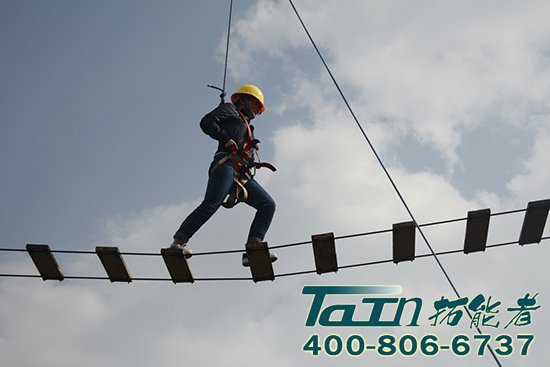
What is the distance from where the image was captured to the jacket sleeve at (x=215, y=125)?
6478 millimetres

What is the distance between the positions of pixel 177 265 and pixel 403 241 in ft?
7.75

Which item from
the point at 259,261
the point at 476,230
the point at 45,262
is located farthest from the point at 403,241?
the point at 45,262

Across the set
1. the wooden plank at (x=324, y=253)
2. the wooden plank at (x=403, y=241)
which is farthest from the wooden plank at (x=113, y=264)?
the wooden plank at (x=403, y=241)

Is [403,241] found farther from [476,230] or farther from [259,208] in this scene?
[259,208]

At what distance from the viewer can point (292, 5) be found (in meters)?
7.92

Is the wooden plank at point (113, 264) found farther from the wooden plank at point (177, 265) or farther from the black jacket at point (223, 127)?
the black jacket at point (223, 127)

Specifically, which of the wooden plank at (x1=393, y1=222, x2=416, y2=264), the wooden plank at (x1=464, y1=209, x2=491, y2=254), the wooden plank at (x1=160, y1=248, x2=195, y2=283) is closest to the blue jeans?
the wooden plank at (x1=160, y1=248, x2=195, y2=283)

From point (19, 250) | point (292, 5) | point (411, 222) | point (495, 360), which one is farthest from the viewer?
point (292, 5)

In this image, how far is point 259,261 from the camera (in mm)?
6250

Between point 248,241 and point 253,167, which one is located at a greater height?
point 253,167

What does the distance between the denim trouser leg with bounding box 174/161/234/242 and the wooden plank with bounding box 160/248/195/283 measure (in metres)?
0.17

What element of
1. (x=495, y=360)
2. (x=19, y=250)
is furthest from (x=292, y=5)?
(x=495, y=360)

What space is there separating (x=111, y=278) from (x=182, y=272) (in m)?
0.87

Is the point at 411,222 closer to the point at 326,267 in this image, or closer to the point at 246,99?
the point at 326,267
